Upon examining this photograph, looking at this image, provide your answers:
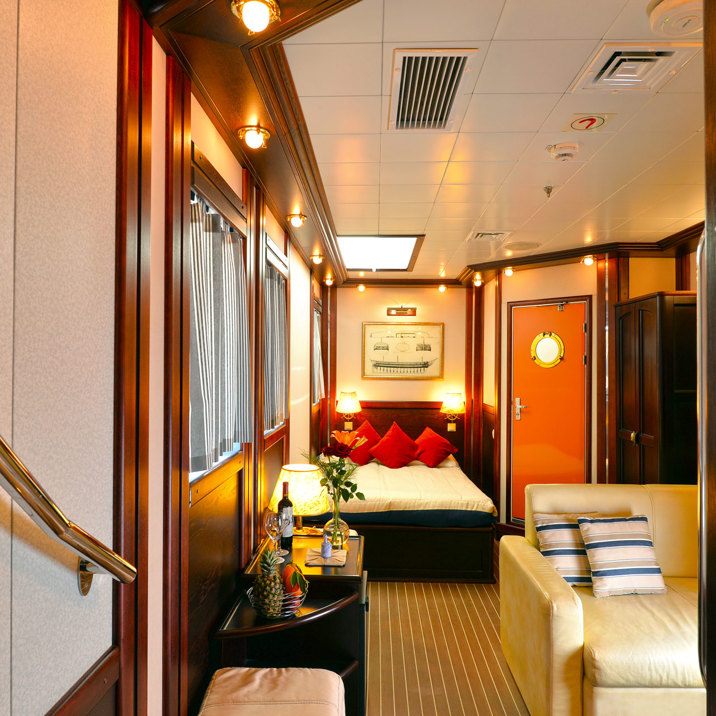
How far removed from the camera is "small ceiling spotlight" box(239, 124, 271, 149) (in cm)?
207

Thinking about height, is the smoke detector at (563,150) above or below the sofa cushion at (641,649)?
above

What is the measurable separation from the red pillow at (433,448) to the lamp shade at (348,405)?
82 cm

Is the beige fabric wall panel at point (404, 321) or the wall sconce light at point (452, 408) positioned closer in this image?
the wall sconce light at point (452, 408)

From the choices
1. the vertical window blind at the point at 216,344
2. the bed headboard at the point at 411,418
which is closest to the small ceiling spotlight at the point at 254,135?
the vertical window blind at the point at 216,344

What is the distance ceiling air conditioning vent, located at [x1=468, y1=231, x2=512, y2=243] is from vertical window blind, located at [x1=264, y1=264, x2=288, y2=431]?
64.7 inches

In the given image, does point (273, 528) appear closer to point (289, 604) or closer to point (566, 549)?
point (289, 604)

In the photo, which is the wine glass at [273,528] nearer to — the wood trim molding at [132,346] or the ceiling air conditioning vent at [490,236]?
the wood trim molding at [132,346]

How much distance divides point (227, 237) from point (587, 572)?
7.97 feet

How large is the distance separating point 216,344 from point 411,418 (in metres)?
4.59

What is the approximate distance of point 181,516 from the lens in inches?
65.2

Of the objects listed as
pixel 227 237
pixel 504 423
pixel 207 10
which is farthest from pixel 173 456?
pixel 504 423

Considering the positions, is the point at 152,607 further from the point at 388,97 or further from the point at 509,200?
the point at 509,200

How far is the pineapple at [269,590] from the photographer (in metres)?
2.11

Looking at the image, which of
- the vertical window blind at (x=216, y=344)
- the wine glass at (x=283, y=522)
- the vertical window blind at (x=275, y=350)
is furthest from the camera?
the vertical window blind at (x=275, y=350)
